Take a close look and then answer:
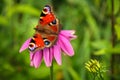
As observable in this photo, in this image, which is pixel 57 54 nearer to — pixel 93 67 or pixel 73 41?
pixel 93 67

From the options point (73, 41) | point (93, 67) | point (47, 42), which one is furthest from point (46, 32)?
point (73, 41)

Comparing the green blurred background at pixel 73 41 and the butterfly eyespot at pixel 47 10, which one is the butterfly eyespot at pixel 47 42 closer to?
the butterfly eyespot at pixel 47 10

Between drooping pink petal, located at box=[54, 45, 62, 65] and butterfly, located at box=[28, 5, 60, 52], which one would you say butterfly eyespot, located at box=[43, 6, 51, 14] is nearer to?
butterfly, located at box=[28, 5, 60, 52]

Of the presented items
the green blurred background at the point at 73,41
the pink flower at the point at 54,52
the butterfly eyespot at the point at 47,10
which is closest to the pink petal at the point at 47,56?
the pink flower at the point at 54,52

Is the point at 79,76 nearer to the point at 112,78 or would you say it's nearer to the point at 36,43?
the point at 112,78

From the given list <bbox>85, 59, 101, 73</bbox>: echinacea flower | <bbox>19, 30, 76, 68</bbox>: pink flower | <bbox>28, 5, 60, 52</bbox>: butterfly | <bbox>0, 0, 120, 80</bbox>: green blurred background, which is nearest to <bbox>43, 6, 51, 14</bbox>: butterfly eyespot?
<bbox>28, 5, 60, 52</bbox>: butterfly
